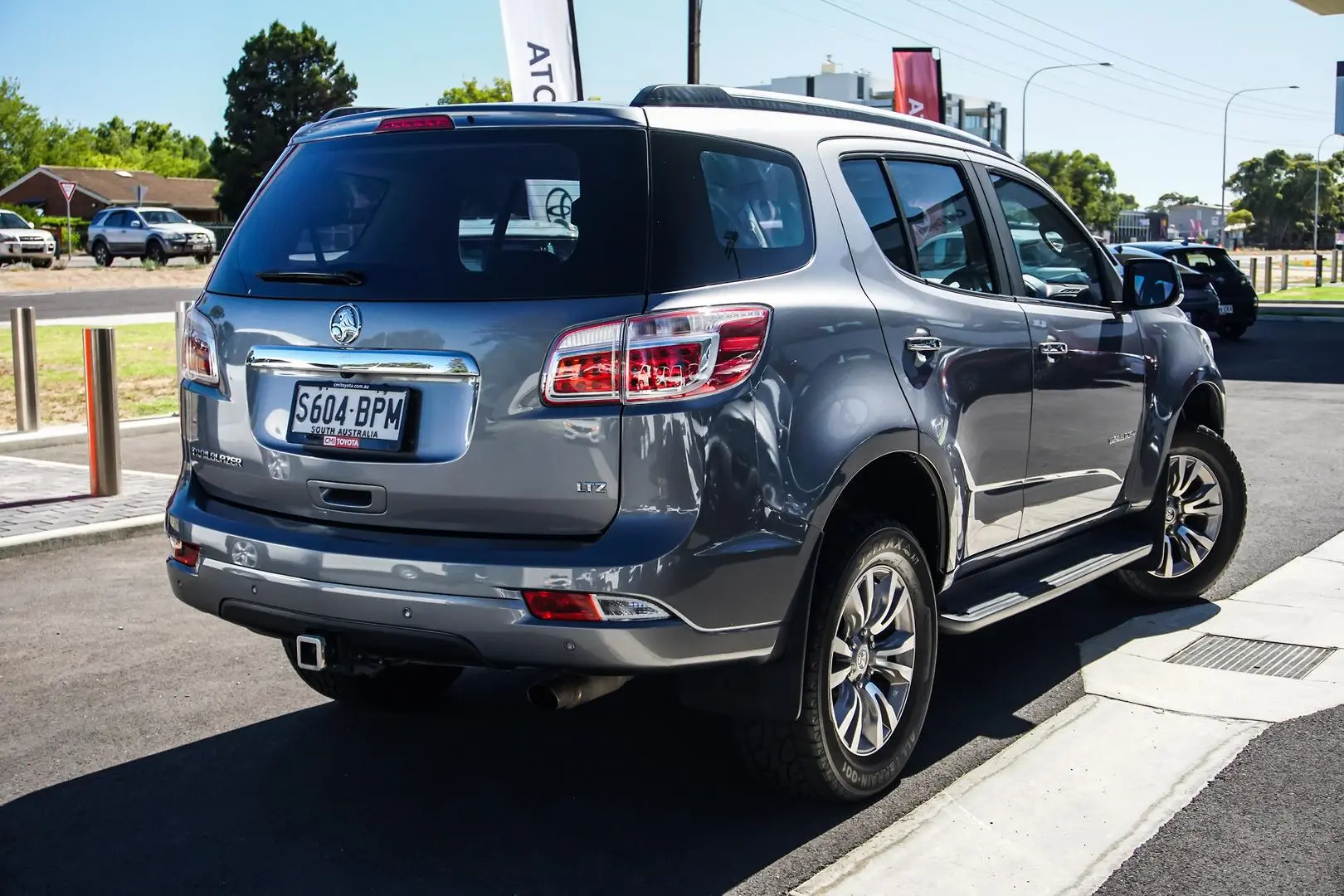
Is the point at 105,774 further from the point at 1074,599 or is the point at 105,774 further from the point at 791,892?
the point at 1074,599

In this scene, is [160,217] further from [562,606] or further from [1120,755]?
[562,606]

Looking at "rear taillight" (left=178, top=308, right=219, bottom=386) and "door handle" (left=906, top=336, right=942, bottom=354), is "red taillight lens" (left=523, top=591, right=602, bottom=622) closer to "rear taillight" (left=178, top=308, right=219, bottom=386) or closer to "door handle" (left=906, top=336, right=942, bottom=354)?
"rear taillight" (left=178, top=308, right=219, bottom=386)

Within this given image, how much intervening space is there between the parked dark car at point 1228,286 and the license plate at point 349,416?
22232mm

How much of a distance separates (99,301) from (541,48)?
18.8 m

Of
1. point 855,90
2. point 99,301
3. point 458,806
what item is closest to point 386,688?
point 458,806

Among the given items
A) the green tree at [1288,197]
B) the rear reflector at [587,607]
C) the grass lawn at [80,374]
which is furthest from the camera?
the green tree at [1288,197]

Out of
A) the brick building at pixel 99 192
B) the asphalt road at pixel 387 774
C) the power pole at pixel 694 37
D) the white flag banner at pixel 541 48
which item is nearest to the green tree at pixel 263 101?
the brick building at pixel 99 192

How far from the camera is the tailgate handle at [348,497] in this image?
141 inches

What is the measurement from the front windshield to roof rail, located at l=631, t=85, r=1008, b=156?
149 ft

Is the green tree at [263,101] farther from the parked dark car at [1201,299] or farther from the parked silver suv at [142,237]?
the parked dark car at [1201,299]

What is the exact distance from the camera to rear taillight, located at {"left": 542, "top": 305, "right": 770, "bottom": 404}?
3.38 metres

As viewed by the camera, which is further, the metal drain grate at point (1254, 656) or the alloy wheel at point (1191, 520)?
the alloy wheel at point (1191, 520)

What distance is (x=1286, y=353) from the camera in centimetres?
2186

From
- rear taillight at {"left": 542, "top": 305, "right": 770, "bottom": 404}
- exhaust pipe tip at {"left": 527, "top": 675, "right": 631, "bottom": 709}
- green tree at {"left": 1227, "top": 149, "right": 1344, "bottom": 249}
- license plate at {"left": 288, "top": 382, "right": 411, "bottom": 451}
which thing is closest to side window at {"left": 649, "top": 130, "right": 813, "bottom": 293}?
rear taillight at {"left": 542, "top": 305, "right": 770, "bottom": 404}
